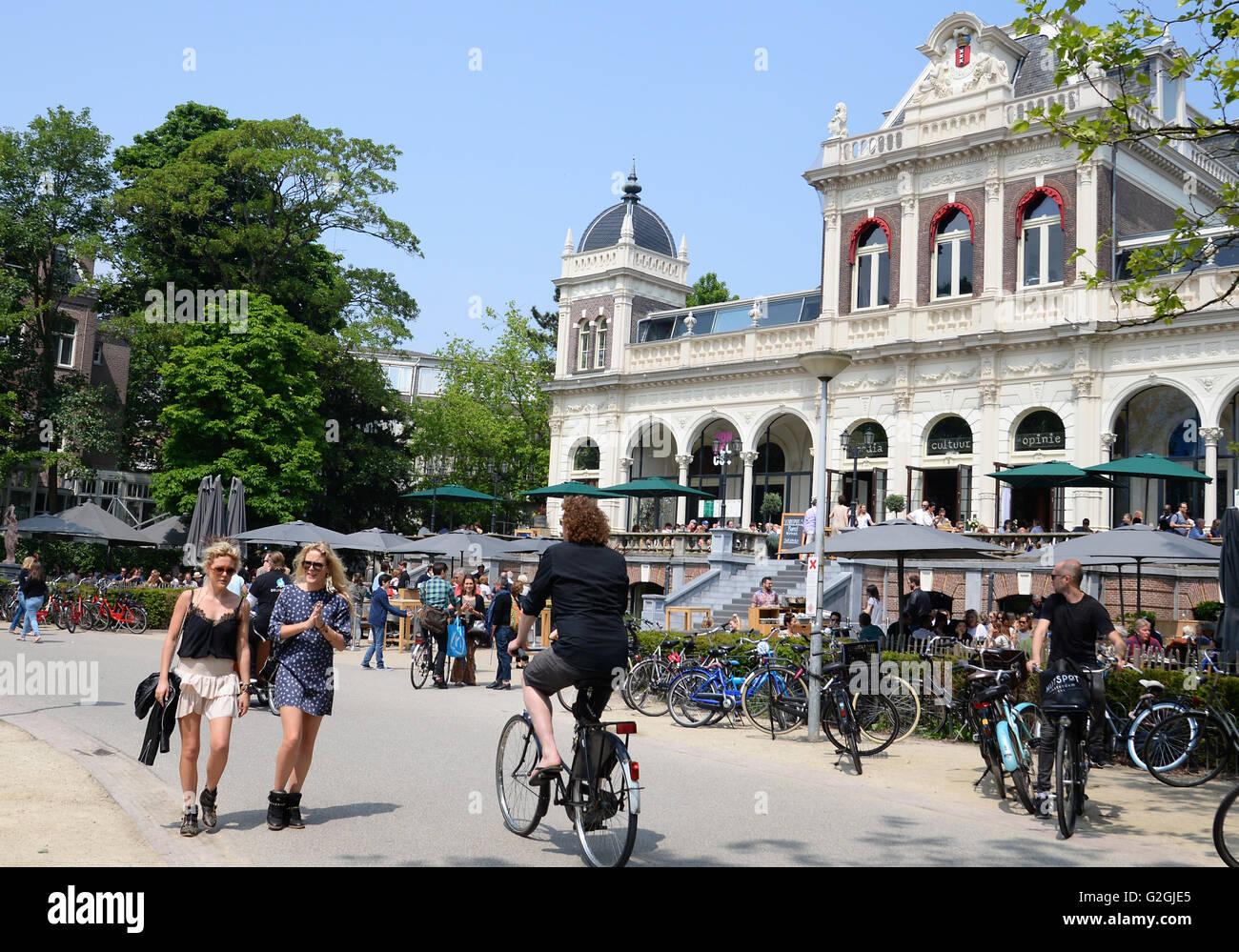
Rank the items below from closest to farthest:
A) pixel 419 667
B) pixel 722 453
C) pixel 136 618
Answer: pixel 419 667 < pixel 136 618 < pixel 722 453

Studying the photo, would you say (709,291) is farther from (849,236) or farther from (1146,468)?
(1146,468)

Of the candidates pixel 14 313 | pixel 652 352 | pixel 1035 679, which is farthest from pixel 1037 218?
pixel 14 313

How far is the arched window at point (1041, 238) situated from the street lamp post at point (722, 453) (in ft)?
38.5

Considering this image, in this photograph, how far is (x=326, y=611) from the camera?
722 centimetres

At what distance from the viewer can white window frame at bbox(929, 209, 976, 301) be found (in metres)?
33.8

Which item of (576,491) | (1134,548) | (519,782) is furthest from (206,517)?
Answer: (519,782)

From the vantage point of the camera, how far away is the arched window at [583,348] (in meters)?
44.5

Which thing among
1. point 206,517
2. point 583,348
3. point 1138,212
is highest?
point 1138,212

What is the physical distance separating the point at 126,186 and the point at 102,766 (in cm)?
3594

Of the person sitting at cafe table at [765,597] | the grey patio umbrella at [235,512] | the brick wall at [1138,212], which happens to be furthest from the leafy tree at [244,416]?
the brick wall at [1138,212]

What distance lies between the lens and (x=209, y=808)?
6914 millimetres

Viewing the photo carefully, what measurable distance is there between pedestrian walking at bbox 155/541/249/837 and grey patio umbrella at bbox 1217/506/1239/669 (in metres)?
11.9

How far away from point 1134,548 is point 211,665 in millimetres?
14002

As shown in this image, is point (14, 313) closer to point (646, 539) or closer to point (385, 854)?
point (646, 539)
